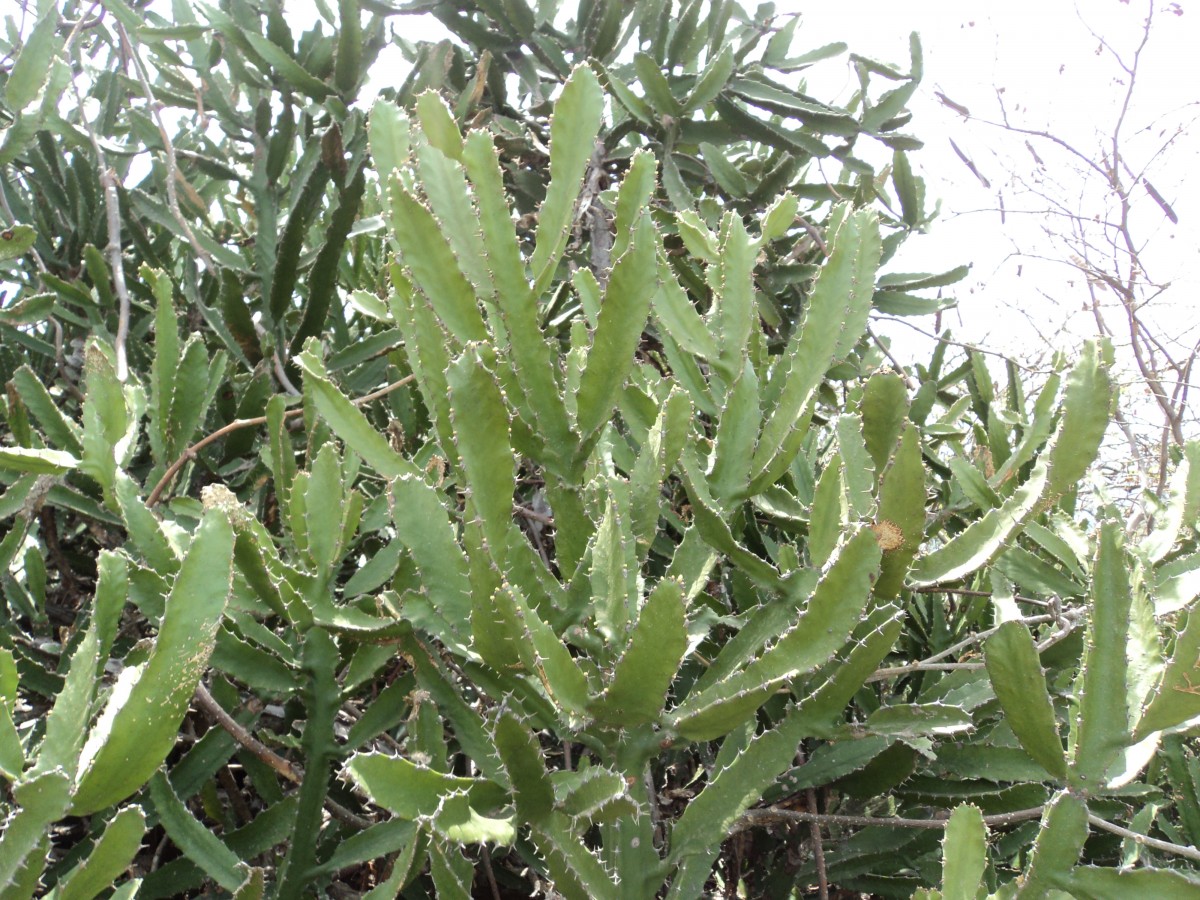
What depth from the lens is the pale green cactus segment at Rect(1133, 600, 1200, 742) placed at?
2.86 feet

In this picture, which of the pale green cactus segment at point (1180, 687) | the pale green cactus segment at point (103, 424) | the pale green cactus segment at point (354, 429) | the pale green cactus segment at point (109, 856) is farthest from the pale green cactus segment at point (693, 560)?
the pale green cactus segment at point (103, 424)

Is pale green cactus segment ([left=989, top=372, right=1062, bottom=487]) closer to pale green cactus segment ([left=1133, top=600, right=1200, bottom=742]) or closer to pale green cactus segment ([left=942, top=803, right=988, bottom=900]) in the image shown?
pale green cactus segment ([left=1133, top=600, right=1200, bottom=742])

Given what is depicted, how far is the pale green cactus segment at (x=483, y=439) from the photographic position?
0.88m

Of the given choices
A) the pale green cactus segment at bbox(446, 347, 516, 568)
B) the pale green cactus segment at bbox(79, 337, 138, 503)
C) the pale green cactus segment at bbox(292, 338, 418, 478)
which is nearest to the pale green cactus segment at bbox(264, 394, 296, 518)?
the pale green cactus segment at bbox(79, 337, 138, 503)

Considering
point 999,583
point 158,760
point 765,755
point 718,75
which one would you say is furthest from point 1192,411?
point 158,760

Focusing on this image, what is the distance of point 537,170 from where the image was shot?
2244mm

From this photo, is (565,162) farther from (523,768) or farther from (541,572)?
(523,768)

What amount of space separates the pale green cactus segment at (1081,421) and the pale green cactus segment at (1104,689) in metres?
0.10

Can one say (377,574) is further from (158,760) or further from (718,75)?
(718,75)

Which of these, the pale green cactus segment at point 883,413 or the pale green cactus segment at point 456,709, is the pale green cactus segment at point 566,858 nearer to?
the pale green cactus segment at point 456,709

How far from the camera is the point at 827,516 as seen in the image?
3.40 feet

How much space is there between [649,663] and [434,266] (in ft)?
1.48

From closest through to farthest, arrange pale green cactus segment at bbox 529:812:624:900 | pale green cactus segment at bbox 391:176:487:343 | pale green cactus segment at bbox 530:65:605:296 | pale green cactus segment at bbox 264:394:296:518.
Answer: pale green cactus segment at bbox 529:812:624:900, pale green cactus segment at bbox 391:176:487:343, pale green cactus segment at bbox 530:65:605:296, pale green cactus segment at bbox 264:394:296:518

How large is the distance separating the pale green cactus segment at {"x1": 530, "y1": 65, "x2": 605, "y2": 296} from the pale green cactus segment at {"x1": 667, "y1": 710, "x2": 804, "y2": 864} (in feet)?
1.75
